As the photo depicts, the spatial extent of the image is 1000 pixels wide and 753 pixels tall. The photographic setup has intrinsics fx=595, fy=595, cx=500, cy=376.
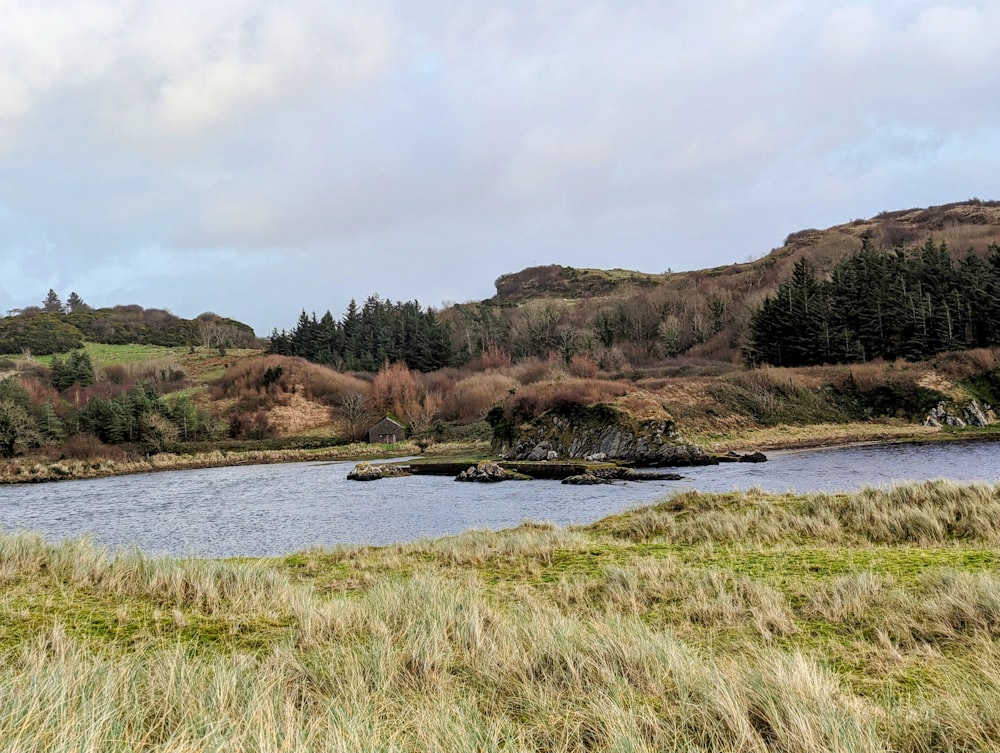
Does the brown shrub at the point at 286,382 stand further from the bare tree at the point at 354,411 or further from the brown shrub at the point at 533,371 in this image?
the brown shrub at the point at 533,371

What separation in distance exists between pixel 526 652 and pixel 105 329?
154 metres

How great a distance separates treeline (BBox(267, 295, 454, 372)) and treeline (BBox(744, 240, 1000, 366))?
5070 centimetres

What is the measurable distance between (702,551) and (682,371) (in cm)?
5678

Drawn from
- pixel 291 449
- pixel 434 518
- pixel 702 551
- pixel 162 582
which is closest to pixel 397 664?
pixel 162 582

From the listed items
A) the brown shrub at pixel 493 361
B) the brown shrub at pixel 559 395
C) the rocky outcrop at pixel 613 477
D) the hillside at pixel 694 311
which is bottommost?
the rocky outcrop at pixel 613 477

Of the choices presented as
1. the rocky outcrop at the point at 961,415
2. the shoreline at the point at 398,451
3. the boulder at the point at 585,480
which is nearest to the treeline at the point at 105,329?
the shoreline at the point at 398,451

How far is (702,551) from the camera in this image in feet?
35.0

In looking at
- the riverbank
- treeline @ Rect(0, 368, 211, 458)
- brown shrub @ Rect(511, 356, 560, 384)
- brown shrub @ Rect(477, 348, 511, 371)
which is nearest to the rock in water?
the riverbank

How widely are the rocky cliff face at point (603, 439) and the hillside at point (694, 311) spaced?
34.1m

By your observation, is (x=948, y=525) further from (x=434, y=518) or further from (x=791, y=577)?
(x=434, y=518)

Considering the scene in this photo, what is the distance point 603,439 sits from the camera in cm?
4234

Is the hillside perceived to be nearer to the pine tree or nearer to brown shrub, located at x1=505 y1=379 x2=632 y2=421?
brown shrub, located at x1=505 y1=379 x2=632 y2=421

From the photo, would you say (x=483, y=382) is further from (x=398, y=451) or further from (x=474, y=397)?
(x=398, y=451)

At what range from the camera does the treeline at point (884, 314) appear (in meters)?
56.5
